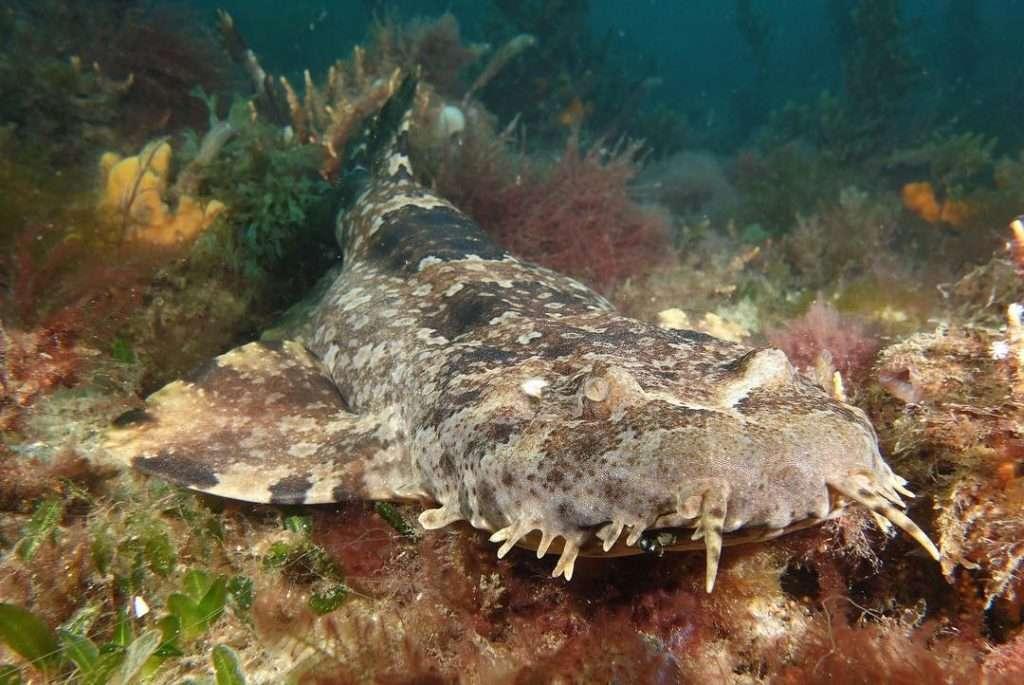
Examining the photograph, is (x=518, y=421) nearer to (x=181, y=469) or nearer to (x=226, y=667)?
(x=226, y=667)

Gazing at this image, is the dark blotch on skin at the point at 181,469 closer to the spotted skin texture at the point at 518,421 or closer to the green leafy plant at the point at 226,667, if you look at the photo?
the spotted skin texture at the point at 518,421

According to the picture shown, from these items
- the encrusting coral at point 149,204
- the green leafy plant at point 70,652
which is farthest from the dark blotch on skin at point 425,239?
the green leafy plant at point 70,652

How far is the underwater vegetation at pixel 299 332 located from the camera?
8.21 ft

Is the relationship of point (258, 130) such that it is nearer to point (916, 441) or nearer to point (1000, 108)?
point (916, 441)

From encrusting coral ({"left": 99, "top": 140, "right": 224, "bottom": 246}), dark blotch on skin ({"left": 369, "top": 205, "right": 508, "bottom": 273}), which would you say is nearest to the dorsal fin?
dark blotch on skin ({"left": 369, "top": 205, "right": 508, "bottom": 273})

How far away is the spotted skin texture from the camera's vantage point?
6.71 feet

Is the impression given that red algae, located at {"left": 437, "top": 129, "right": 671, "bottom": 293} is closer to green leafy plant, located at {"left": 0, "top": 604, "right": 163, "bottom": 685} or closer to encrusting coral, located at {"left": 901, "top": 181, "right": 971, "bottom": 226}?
green leafy plant, located at {"left": 0, "top": 604, "right": 163, "bottom": 685}

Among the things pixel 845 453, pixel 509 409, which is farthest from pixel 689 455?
pixel 509 409

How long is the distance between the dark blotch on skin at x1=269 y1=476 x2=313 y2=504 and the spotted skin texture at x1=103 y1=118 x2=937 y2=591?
0.5 inches

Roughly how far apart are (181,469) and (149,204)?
283 centimetres

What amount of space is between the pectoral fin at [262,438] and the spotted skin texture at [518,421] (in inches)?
0.5

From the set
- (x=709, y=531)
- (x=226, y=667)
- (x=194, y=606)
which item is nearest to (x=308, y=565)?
(x=194, y=606)

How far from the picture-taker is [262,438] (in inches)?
141

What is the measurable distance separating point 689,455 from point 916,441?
4.92 ft
